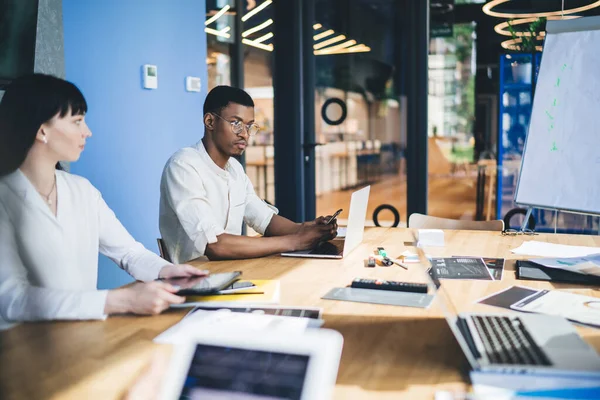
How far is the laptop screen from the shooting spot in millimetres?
683

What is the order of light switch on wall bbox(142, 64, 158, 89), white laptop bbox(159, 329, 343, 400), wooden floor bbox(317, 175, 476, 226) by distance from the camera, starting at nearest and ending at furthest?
white laptop bbox(159, 329, 343, 400) → light switch on wall bbox(142, 64, 158, 89) → wooden floor bbox(317, 175, 476, 226)

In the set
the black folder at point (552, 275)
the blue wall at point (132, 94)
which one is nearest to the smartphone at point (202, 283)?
the black folder at point (552, 275)

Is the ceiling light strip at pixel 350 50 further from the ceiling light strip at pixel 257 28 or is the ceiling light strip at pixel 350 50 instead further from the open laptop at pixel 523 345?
the open laptop at pixel 523 345

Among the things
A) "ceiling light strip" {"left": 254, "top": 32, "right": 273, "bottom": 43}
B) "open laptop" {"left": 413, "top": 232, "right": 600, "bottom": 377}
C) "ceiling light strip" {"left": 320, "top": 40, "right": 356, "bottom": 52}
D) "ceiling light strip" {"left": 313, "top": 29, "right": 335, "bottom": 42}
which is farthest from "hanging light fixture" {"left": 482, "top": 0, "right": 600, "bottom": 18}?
"open laptop" {"left": 413, "top": 232, "right": 600, "bottom": 377}

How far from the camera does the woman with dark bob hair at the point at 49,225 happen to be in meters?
1.41

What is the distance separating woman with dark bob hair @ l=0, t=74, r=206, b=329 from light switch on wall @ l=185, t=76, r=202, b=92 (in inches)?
93.4

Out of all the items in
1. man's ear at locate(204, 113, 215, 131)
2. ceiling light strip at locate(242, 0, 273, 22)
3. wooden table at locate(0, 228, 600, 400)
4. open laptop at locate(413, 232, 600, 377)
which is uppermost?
ceiling light strip at locate(242, 0, 273, 22)

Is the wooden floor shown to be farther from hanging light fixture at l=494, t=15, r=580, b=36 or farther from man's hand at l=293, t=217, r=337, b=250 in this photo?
man's hand at l=293, t=217, r=337, b=250

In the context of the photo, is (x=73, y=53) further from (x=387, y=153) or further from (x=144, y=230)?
(x=387, y=153)

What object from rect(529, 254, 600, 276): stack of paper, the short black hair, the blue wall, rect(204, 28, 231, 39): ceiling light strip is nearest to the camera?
rect(529, 254, 600, 276): stack of paper

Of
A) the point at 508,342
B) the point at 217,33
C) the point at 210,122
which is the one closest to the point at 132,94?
the point at 210,122

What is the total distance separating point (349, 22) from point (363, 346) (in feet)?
14.4

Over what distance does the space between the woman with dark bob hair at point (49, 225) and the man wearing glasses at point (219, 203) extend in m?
0.43

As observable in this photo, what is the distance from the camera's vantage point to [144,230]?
365cm
